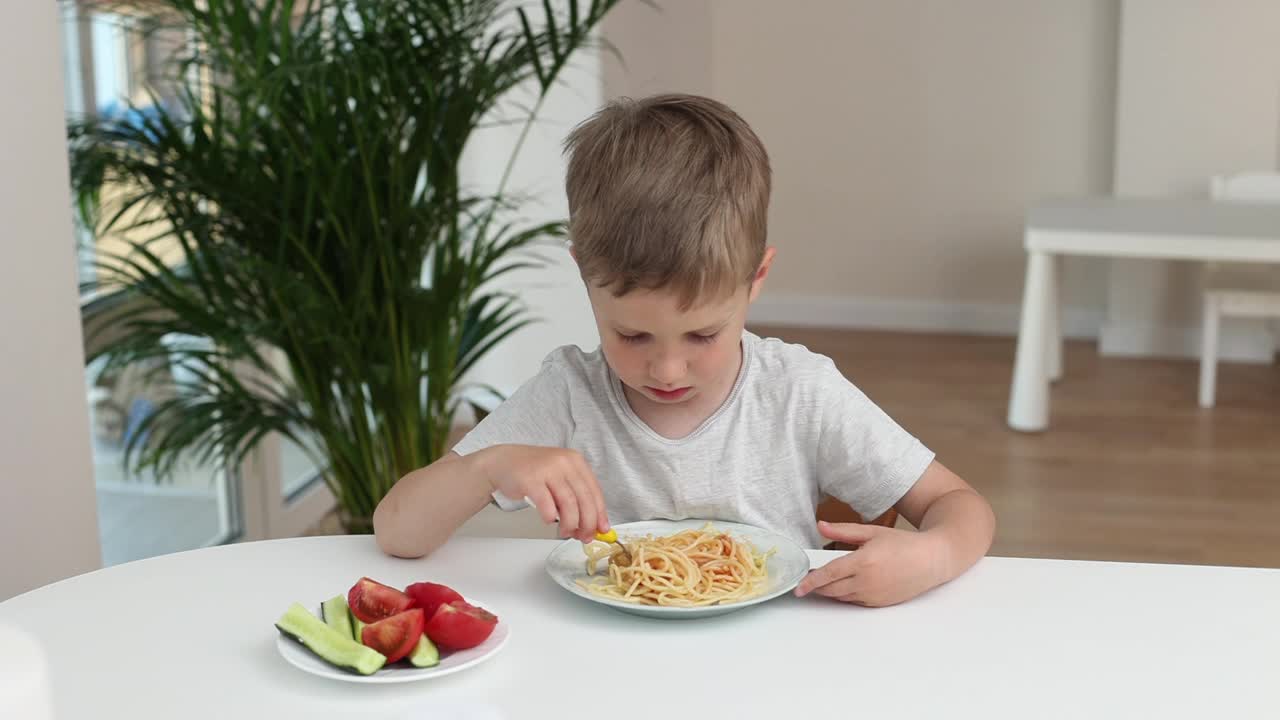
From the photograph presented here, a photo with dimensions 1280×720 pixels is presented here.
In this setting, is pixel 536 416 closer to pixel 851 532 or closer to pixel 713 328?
pixel 713 328

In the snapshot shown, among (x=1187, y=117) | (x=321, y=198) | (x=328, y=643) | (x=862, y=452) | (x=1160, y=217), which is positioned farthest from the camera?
(x=1187, y=117)

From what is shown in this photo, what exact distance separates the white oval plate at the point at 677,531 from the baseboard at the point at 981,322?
4238 mm

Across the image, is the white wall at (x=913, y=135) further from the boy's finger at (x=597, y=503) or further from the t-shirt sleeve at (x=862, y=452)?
the boy's finger at (x=597, y=503)

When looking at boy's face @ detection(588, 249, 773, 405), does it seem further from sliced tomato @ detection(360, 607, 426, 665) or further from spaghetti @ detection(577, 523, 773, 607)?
sliced tomato @ detection(360, 607, 426, 665)

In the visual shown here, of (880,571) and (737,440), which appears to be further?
(737,440)

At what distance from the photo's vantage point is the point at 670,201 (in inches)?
50.4

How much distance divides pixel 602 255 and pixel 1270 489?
304cm

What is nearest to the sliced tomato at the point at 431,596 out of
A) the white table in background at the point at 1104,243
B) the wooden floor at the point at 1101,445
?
the wooden floor at the point at 1101,445

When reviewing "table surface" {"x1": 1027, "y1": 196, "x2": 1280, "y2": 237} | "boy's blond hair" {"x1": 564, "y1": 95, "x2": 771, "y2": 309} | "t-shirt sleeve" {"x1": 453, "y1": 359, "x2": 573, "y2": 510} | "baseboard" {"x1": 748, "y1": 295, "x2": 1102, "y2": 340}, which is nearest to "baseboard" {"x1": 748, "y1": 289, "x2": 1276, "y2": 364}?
"baseboard" {"x1": 748, "y1": 295, "x2": 1102, "y2": 340}

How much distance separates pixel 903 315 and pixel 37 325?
429 cm

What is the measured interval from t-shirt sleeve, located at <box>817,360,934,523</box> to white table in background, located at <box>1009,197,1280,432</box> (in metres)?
2.82

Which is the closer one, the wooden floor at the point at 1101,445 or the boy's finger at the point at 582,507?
the boy's finger at the point at 582,507

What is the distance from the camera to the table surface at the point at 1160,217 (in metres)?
4.15

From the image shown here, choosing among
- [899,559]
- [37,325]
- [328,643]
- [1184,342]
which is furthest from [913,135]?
[328,643]
